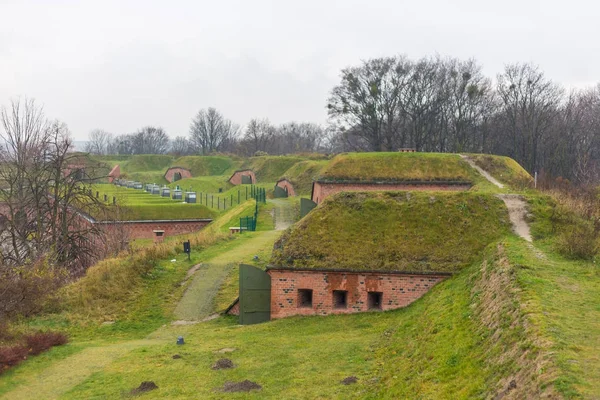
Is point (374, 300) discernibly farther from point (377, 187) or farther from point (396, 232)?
point (377, 187)

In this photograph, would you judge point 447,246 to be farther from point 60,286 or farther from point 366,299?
point 60,286

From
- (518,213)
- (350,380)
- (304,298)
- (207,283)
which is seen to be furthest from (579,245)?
(207,283)

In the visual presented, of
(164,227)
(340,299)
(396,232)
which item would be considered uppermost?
(396,232)

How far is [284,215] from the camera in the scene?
111 ft

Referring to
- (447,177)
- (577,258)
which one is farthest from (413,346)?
(447,177)

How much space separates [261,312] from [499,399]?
362 inches

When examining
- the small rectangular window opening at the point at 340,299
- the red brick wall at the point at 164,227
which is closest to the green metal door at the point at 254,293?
the small rectangular window opening at the point at 340,299

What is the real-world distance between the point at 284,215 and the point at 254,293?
1919 centimetres

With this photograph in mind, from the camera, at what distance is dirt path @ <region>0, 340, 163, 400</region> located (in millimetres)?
10430

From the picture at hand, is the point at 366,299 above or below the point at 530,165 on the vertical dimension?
below

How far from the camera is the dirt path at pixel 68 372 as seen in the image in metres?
10.4

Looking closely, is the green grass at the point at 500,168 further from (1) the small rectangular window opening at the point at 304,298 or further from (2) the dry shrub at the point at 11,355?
(2) the dry shrub at the point at 11,355

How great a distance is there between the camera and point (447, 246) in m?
14.1

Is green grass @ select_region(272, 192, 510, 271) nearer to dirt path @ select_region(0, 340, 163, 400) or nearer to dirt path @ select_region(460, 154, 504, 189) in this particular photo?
dirt path @ select_region(0, 340, 163, 400)
